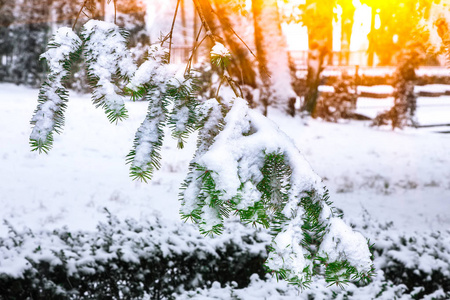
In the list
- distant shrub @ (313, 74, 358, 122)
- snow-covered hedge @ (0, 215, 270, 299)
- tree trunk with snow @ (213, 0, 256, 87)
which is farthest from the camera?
distant shrub @ (313, 74, 358, 122)

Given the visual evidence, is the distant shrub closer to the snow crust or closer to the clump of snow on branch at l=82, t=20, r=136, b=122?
the clump of snow on branch at l=82, t=20, r=136, b=122

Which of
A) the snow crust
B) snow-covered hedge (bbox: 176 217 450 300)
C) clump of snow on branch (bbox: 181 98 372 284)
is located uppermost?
clump of snow on branch (bbox: 181 98 372 284)

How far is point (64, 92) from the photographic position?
4.81ft

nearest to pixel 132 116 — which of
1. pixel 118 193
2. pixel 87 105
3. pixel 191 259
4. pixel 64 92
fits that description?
pixel 87 105

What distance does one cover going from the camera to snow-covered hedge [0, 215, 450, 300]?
315 cm

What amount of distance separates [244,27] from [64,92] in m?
6.90

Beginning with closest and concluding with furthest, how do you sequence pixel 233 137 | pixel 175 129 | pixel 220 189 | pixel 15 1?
pixel 220 189, pixel 233 137, pixel 175 129, pixel 15 1

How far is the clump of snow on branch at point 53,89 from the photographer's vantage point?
143cm

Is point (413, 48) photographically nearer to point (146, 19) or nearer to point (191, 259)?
point (146, 19)

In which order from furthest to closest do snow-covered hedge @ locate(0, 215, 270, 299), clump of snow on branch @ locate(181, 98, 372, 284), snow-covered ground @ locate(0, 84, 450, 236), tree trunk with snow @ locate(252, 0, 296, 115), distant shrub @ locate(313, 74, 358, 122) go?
1. distant shrub @ locate(313, 74, 358, 122)
2. tree trunk with snow @ locate(252, 0, 296, 115)
3. snow-covered ground @ locate(0, 84, 450, 236)
4. snow-covered hedge @ locate(0, 215, 270, 299)
5. clump of snow on branch @ locate(181, 98, 372, 284)

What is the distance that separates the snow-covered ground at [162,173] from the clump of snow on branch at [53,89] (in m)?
3.63

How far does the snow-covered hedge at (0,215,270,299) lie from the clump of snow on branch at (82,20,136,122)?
205 cm

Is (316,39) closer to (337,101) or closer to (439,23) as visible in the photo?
(337,101)

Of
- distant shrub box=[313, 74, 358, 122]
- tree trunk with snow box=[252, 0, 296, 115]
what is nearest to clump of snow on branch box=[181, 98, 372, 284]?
tree trunk with snow box=[252, 0, 296, 115]
